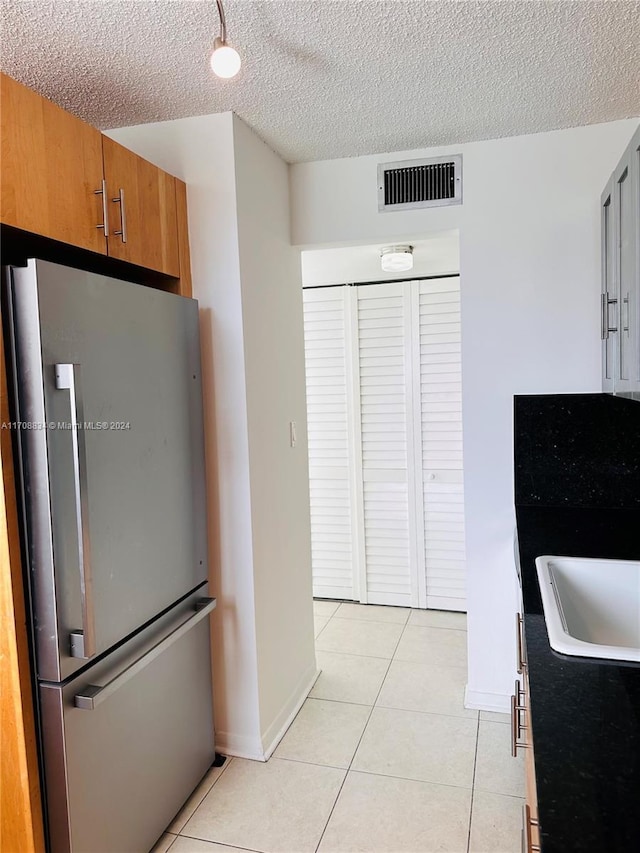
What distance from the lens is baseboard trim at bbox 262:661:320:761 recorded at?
2.22m

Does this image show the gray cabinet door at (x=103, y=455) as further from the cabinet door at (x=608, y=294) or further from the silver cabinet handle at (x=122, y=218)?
the cabinet door at (x=608, y=294)

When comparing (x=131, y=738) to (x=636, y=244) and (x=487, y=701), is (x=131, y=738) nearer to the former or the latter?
(x=487, y=701)

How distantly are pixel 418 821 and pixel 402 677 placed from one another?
933 mm

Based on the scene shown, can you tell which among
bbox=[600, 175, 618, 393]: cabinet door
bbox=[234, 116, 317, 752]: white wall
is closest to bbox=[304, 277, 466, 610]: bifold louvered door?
bbox=[234, 116, 317, 752]: white wall

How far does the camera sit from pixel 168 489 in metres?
1.86

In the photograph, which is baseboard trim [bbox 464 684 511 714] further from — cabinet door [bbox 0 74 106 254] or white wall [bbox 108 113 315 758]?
cabinet door [bbox 0 74 106 254]

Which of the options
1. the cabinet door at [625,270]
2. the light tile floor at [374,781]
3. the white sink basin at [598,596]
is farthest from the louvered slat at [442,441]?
the white sink basin at [598,596]

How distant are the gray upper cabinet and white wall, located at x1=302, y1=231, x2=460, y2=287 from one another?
3.38 feet

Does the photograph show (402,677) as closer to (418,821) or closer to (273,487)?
(418,821)

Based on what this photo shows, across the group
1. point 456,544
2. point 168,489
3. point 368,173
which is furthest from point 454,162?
point 456,544

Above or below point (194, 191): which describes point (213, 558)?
below

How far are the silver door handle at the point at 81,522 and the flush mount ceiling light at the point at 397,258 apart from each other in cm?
193

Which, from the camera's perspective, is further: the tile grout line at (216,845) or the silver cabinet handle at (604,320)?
the silver cabinet handle at (604,320)

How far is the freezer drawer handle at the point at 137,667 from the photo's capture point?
145 cm
